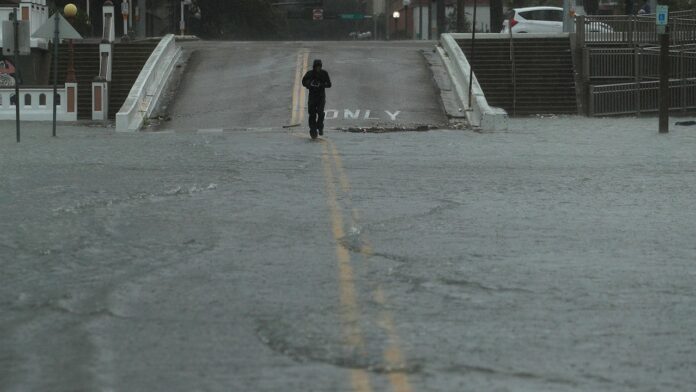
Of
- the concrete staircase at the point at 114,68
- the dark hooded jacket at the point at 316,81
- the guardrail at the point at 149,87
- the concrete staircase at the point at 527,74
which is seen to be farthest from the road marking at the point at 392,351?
the concrete staircase at the point at 527,74

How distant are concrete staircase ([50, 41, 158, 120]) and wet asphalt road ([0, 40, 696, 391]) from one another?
67.3ft

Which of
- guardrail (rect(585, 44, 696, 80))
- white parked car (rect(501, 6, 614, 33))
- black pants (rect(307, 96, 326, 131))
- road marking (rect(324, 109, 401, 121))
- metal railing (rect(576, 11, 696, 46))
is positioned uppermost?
white parked car (rect(501, 6, 614, 33))

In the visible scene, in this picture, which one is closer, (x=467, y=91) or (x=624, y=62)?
(x=467, y=91)

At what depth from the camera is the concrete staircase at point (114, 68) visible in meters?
42.0

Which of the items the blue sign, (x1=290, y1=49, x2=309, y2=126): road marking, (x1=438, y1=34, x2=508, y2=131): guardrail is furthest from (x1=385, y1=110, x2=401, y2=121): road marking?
the blue sign

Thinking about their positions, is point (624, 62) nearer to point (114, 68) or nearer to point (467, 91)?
point (467, 91)

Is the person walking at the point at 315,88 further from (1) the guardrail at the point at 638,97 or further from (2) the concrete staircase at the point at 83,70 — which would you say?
(1) the guardrail at the point at 638,97

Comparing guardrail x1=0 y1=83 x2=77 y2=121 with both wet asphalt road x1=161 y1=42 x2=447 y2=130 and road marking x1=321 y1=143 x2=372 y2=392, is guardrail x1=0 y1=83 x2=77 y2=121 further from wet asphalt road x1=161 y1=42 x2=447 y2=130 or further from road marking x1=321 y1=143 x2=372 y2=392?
road marking x1=321 y1=143 x2=372 y2=392

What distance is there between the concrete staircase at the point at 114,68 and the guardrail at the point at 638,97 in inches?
539

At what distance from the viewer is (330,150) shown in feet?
83.1

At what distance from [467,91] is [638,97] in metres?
6.98

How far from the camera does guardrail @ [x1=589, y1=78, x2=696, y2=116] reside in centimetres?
4284

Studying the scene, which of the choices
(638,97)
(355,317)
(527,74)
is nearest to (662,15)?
(638,97)

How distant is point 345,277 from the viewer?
35.0ft
